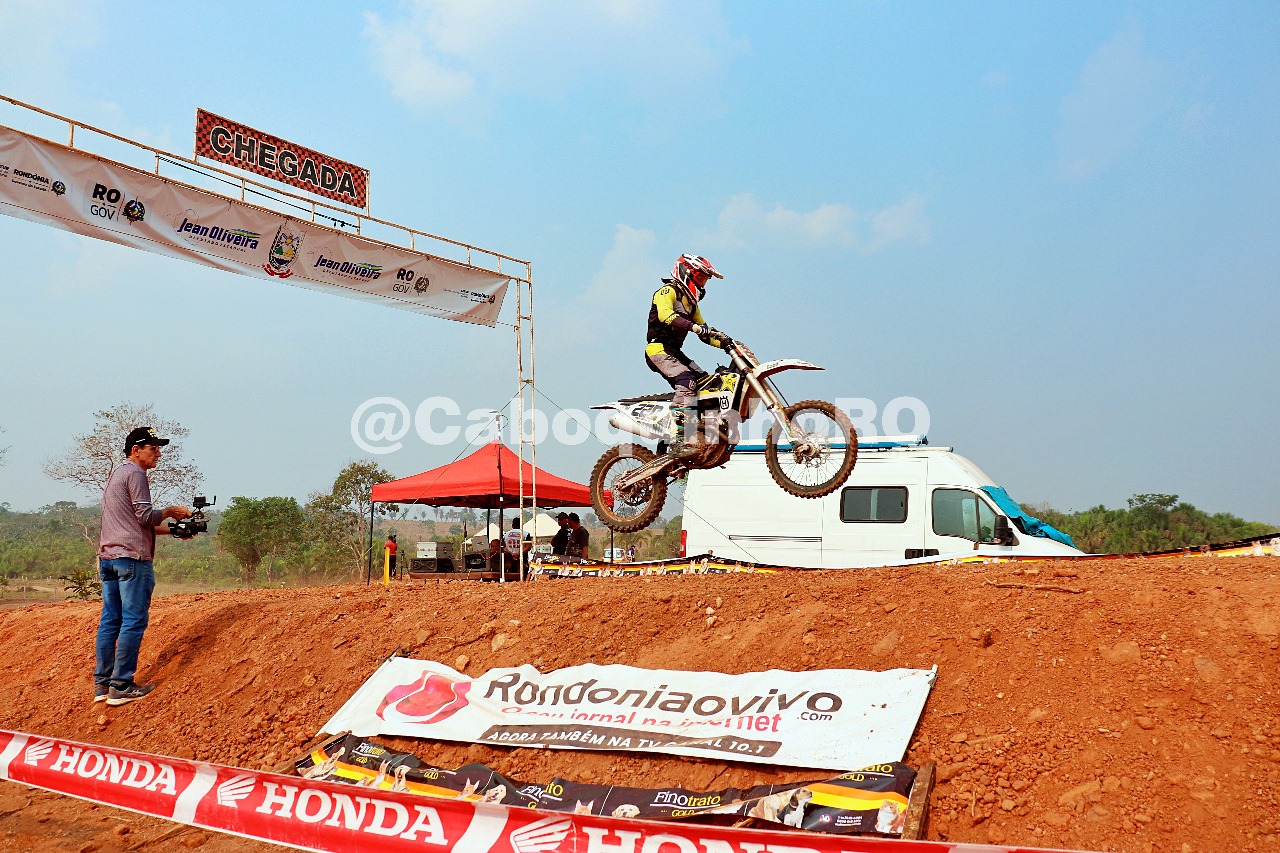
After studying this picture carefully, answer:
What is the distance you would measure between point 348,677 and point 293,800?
2656mm

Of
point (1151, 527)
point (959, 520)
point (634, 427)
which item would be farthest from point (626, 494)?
point (1151, 527)

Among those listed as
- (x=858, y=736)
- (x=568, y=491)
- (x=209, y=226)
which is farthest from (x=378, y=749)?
(x=568, y=491)

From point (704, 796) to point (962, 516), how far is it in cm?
874

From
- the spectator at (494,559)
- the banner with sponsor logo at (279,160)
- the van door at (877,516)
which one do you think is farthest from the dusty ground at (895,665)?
the spectator at (494,559)

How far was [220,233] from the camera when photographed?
36.1 ft

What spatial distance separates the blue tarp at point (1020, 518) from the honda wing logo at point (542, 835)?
32.3 feet

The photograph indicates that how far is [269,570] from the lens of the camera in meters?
33.7

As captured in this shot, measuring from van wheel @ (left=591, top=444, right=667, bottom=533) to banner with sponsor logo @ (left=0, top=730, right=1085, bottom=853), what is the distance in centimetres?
548

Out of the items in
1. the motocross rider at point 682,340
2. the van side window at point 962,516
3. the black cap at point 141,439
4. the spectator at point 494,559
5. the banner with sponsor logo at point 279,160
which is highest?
the banner with sponsor logo at point 279,160

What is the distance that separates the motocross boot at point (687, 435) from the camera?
9000 mm

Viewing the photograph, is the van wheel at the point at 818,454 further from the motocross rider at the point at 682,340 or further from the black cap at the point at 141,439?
the black cap at the point at 141,439

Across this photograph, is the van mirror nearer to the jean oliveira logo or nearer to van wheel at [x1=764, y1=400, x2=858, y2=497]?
van wheel at [x1=764, y1=400, x2=858, y2=497]

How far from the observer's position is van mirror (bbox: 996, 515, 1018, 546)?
11758 mm

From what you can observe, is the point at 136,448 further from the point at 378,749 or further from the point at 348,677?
the point at 378,749
